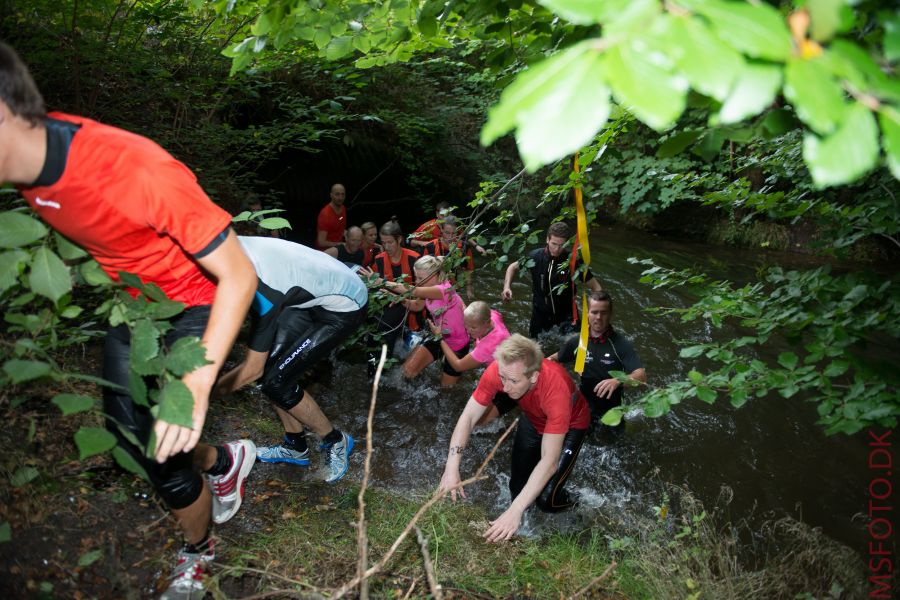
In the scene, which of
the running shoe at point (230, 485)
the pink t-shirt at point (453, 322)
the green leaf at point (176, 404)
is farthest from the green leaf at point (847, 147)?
the pink t-shirt at point (453, 322)

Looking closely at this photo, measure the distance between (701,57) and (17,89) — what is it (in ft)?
5.68

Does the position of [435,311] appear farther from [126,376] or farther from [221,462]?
[126,376]

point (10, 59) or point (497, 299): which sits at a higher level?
point (10, 59)

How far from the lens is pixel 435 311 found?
16.6 feet

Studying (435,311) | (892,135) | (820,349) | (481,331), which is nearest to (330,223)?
(435,311)

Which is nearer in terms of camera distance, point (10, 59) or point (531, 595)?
point (10, 59)

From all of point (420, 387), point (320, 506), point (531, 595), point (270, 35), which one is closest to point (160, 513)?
point (320, 506)

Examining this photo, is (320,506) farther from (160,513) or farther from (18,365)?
(18,365)

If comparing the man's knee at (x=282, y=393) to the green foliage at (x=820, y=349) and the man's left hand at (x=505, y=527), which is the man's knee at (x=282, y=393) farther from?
the green foliage at (x=820, y=349)

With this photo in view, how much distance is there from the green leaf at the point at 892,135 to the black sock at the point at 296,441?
4.11 metres

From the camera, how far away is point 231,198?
24.0 feet

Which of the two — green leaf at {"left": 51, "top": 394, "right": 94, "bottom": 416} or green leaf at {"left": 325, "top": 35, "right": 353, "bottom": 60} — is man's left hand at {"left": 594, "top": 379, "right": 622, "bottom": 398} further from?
green leaf at {"left": 51, "top": 394, "right": 94, "bottom": 416}

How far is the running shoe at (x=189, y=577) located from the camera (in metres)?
2.44

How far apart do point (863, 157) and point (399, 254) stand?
5921 millimetres
